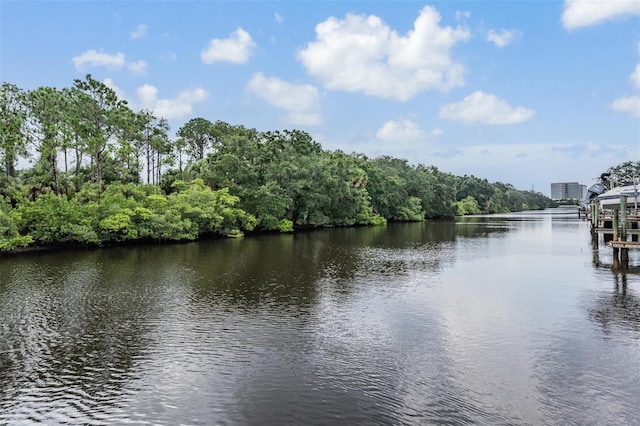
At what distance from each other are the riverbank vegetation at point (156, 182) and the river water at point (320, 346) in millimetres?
10164

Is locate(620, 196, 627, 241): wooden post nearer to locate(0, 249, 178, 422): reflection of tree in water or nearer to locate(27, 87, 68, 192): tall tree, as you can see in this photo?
locate(0, 249, 178, 422): reflection of tree in water

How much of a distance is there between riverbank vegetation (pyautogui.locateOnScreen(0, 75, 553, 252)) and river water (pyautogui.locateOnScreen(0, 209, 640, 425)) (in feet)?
33.3

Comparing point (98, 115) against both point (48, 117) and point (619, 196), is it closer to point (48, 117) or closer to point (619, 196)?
point (48, 117)

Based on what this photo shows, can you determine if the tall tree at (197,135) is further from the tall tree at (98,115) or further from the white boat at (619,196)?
the white boat at (619,196)

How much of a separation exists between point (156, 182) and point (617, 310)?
1842 inches

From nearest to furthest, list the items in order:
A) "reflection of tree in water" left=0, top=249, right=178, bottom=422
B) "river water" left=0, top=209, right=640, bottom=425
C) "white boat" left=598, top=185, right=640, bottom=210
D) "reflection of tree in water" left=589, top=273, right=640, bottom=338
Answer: "river water" left=0, top=209, right=640, bottom=425
"reflection of tree in water" left=0, top=249, right=178, bottom=422
"reflection of tree in water" left=589, top=273, right=640, bottom=338
"white boat" left=598, top=185, right=640, bottom=210

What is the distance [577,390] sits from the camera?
8.24 m

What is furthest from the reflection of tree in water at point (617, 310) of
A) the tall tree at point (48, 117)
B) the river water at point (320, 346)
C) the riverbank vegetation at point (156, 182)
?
the tall tree at point (48, 117)

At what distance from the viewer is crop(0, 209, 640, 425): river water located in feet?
25.3

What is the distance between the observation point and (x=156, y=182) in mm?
49938

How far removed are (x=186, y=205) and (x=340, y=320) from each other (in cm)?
2534

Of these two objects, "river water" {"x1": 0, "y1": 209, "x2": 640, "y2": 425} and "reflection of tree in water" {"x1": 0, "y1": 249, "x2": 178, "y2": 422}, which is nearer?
"river water" {"x1": 0, "y1": 209, "x2": 640, "y2": 425}

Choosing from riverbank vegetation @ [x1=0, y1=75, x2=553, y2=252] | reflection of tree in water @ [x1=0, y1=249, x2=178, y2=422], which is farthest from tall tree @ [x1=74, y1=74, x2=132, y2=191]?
reflection of tree in water @ [x1=0, y1=249, x2=178, y2=422]

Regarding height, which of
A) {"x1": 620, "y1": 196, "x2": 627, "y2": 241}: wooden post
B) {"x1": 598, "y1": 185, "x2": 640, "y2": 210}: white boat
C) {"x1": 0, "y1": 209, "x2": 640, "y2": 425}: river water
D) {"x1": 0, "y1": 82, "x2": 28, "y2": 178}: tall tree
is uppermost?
{"x1": 0, "y1": 82, "x2": 28, "y2": 178}: tall tree
